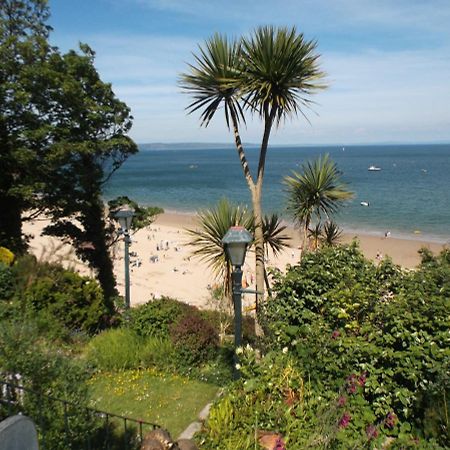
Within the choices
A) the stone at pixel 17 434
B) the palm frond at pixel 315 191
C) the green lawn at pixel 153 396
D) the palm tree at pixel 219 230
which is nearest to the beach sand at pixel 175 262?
the palm tree at pixel 219 230

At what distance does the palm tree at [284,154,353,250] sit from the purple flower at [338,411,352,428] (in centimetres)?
593

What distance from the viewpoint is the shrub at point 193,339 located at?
738 centimetres

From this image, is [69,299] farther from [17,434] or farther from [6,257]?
[17,434]

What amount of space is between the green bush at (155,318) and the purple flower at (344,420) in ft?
13.2

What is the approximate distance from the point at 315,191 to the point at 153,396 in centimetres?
595

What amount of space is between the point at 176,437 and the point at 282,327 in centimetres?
181

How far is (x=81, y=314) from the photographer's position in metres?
8.90

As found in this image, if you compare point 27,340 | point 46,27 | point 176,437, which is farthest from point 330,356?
point 46,27

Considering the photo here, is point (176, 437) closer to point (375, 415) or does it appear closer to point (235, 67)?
point (375, 415)

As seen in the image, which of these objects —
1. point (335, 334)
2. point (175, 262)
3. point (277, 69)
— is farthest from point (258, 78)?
point (175, 262)

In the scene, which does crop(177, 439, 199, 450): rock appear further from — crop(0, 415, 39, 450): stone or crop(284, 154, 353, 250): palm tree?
crop(284, 154, 353, 250): palm tree

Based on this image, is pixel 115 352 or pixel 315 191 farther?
pixel 315 191

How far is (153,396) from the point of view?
6379 mm

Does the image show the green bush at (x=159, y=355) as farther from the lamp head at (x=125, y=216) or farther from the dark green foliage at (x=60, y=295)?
the lamp head at (x=125, y=216)
